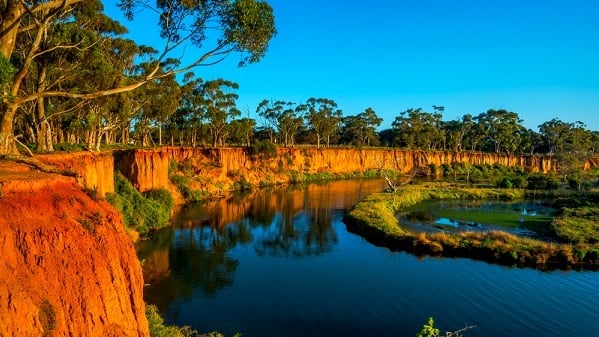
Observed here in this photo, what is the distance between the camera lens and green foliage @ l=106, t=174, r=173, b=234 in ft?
111

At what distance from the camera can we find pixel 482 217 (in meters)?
46.8

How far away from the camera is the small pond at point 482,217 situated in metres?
40.7

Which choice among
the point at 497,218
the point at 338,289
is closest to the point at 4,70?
the point at 338,289

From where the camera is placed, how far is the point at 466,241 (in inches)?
1283

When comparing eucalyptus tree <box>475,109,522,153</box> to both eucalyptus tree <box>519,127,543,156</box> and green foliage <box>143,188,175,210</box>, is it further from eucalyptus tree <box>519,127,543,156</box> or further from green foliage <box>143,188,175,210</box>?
green foliage <box>143,188,175,210</box>

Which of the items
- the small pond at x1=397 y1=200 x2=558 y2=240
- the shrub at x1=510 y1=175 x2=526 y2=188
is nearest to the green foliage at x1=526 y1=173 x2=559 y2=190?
the shrub at x1=510 y1=175 x2=526 y2=188

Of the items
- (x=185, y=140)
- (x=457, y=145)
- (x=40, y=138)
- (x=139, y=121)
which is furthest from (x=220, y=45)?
(x=457, y=145)

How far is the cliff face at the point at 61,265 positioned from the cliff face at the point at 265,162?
3180cm

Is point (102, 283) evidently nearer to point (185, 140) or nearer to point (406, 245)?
point (406, 245)

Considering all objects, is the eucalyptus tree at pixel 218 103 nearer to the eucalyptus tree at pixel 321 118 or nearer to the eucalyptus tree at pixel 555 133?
the eucalyptus tree at pixel 321 118

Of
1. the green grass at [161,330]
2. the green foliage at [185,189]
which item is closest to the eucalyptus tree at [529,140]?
the green foliage at [185,189]

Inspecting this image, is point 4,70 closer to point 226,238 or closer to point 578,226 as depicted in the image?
point 226,238

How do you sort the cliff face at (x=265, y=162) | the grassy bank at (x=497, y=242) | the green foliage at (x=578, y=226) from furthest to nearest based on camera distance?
the cliff face at (x=265, y=162)
the green foliage at (x=578, y=226)
the grassy bank at (x=497, y=242)

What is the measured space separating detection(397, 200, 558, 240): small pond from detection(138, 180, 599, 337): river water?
→ 401 inches
